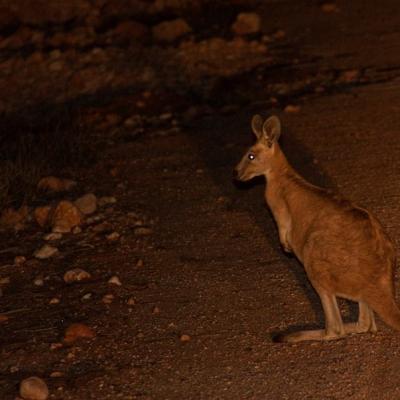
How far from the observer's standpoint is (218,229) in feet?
23.1

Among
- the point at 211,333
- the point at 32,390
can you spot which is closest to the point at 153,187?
the point at 211,333

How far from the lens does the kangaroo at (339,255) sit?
504 centimetres

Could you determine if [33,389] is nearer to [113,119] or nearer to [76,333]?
[76,333]

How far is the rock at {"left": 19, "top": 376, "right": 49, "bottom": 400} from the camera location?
16.3 feet

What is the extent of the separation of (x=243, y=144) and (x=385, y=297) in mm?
3919

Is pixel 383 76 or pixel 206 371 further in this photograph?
pixel 383 76

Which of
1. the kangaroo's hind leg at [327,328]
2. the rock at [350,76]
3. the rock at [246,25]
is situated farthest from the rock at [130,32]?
the kangaroo's hind leg at [327,328]

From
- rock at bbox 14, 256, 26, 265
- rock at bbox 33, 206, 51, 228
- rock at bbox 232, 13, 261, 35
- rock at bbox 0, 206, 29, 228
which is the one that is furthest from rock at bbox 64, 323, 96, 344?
rock at bbox 232, 13, 261, 35

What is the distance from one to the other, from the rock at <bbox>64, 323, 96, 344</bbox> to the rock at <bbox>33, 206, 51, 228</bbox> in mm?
1952

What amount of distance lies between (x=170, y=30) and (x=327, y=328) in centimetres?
779

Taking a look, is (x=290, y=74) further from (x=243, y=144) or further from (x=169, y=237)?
(x=169, y=237)

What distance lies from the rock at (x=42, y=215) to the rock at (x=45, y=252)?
1.77ft

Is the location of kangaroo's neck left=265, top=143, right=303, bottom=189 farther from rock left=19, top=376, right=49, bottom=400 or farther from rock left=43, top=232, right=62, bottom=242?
rock left=19, top=376, right=49, bottom=400

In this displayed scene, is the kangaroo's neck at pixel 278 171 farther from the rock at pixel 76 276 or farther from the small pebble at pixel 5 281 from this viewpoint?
the small pebble at pixel 5 281
